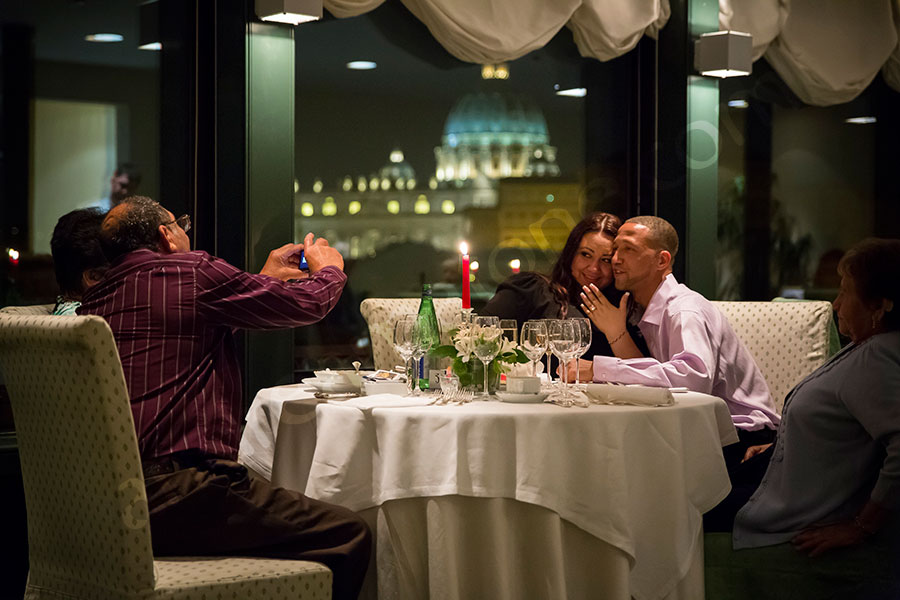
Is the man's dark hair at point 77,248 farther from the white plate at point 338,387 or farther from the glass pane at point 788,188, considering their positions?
the glass pane at point 788,188

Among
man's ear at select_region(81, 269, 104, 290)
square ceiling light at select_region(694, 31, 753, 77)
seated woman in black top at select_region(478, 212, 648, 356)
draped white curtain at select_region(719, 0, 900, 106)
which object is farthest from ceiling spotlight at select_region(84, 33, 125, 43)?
draped white curtain at select_region(719, 0, 900, 106)

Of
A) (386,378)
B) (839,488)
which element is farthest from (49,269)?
(839,488)

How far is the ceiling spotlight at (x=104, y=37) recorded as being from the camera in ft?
15.1

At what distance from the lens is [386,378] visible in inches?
129

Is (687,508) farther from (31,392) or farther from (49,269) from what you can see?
(49,269)

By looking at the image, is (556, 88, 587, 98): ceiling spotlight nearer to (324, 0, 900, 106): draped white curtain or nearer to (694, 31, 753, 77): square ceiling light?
(324, 0, 900, 106): draped white curtain

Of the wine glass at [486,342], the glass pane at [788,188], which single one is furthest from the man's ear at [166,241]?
the glass pane at [788,188]

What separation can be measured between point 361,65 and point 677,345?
8.50 feet

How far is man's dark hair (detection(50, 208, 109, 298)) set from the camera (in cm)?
343

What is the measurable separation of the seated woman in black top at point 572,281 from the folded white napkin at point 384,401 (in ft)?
3.98

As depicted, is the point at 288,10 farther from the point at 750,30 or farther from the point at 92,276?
the point at 750,30

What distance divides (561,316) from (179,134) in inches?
Answer: 79.0

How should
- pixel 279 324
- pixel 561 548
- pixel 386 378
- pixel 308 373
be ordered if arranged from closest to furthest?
Result: pixel 561 548
pixel 279 324
pixel 386 378
pixel 308 373

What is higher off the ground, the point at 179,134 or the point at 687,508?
the point at 179,134
